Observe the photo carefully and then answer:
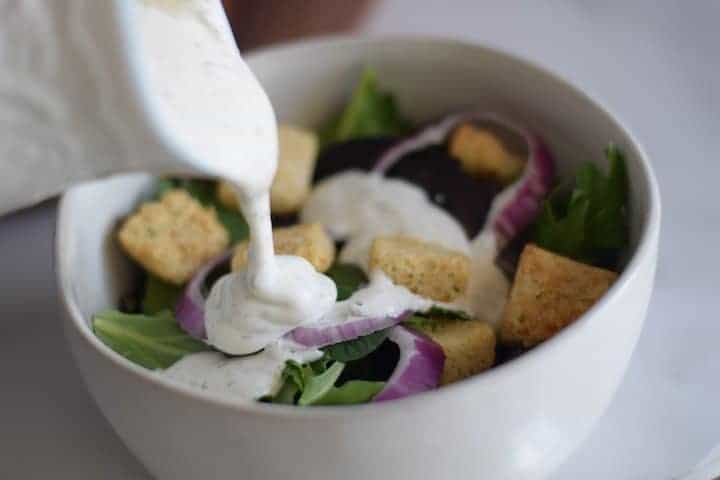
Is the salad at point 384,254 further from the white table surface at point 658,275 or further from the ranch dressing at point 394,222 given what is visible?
the white table surface at point 658,275

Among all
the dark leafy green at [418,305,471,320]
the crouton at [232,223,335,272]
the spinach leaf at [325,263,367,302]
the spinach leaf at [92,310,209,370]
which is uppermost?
the dark leafy green at [418,305,471,320]

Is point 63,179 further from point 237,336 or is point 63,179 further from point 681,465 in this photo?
point 681,465

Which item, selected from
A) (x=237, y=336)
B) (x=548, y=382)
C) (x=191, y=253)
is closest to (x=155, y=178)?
(x=191, y=253)

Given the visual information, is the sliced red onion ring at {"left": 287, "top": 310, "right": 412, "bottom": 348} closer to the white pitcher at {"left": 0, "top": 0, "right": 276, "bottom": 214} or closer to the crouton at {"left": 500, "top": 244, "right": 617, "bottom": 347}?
the crouton at {"left": 500, "top": 244, "right": 617, "bottom": 347}

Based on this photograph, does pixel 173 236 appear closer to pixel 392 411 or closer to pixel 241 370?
pixel 241 370

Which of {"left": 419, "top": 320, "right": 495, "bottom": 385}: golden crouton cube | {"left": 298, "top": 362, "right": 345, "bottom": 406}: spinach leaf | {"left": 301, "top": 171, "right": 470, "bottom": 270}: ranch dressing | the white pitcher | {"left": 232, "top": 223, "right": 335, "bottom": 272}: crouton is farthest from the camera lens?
{"left": 301, "top": 171, "right": 470, "bottom": 270}: ranch dressing

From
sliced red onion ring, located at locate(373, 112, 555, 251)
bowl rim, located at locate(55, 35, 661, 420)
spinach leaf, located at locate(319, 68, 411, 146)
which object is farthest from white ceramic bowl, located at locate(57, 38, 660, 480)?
spinach leaf, located at locate(319, 68, 411, 146)
